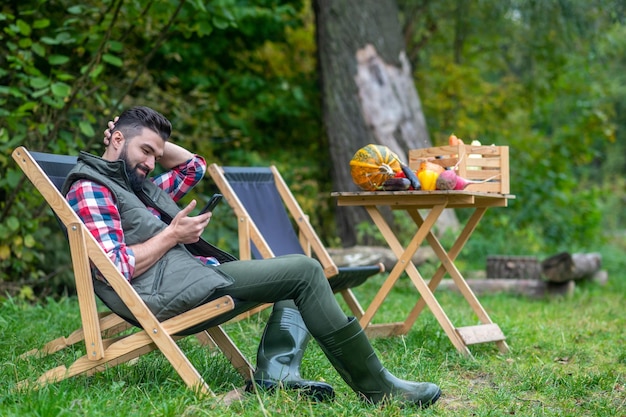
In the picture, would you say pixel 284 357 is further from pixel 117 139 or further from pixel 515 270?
pixel 515 270

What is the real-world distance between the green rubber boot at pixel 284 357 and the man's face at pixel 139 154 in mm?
810

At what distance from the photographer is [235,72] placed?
9469 millimetres

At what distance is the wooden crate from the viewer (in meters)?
4.43

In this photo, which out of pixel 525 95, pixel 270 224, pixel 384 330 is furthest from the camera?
pixel 525 95

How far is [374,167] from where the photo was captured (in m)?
4.14

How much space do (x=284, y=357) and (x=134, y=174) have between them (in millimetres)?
971

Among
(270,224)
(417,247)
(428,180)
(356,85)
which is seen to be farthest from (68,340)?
(356,85)

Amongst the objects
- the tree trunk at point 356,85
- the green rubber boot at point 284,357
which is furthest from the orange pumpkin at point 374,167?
the tree trunk at point 356,85

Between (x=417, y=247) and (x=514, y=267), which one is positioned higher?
(x=417, y=247)

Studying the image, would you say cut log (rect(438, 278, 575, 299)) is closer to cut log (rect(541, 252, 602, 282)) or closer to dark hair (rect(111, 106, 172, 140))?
cut log (rect(541, 252, 602, 282))

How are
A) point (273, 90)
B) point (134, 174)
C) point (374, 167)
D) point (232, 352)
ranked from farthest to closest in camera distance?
point (273, 90) < point (374, 167) < point (232, 352) < point (134, 174)

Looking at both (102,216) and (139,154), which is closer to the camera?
(102,216)

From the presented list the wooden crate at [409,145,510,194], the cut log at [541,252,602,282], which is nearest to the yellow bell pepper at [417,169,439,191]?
the wooden crate at [409,145,510,194]

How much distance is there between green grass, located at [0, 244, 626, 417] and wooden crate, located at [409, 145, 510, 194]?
93 centimetres
